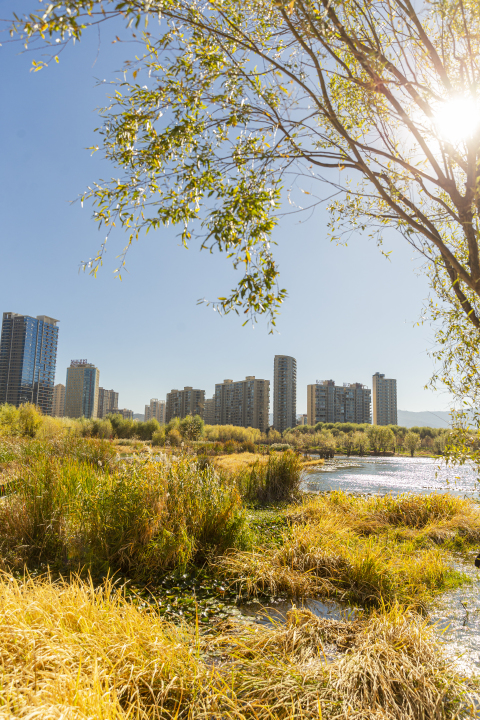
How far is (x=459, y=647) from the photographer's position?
9.71 feet

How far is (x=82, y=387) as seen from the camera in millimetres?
75188

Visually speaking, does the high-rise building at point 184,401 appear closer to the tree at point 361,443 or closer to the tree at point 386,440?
Answer: the tree at point 361,443

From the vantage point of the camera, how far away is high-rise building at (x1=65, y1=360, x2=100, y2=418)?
235ft

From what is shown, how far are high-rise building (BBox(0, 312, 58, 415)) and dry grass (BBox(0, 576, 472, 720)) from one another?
194 feet

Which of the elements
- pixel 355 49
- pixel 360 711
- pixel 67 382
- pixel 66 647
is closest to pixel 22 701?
pixel 66 647

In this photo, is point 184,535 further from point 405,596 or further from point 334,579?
point 405,596

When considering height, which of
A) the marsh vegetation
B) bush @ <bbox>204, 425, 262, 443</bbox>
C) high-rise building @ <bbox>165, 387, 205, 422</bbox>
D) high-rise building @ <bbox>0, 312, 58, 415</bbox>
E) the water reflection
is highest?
high-rise building @ <bbox>0, 312, 58, 415</bbox>

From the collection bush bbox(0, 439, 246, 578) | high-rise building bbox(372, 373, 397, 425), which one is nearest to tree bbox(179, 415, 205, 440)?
bush bbox(0, 439, 246, 578)

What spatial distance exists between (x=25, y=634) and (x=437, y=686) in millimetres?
2395

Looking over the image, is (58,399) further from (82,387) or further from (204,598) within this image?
(204,598)

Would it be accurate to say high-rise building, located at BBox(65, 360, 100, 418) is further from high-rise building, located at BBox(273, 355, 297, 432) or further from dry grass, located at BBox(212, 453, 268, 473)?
dry grass, located at BBox(212, 453, 268, 473)

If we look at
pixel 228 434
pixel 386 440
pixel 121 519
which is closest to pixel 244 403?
pixel 386 440

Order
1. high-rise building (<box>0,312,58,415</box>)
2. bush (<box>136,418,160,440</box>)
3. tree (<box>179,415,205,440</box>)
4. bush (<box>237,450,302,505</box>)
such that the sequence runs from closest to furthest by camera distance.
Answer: bush (<box>237,450,302,505</box>)
tree (<box>179,415,205,440</box>)
bush (<box>136,418,160,440</box>)
high-rise building (<box>0,312,58,415</box>)

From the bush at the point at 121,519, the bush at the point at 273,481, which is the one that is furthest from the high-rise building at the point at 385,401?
the bush at the point at 121,519
